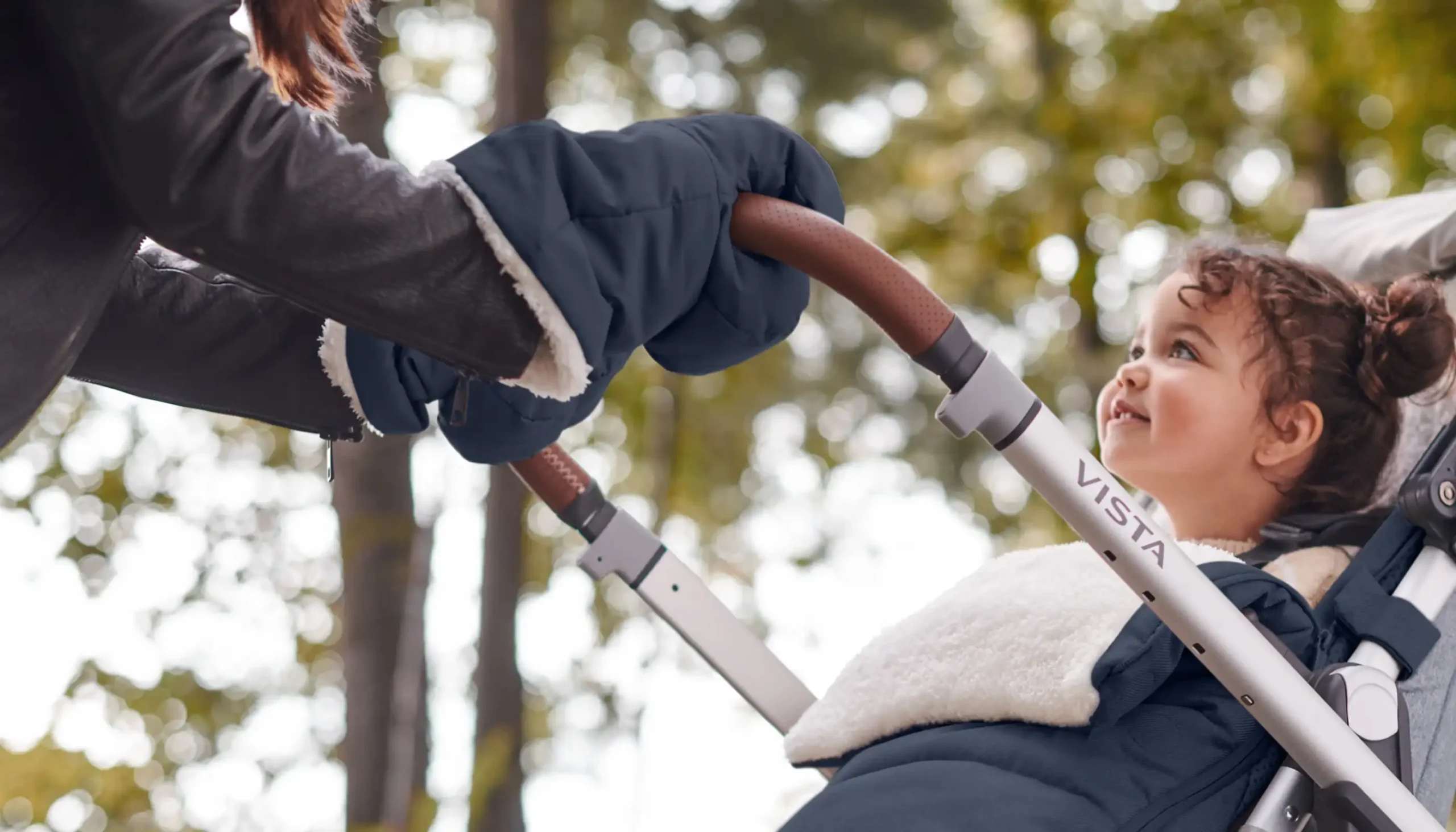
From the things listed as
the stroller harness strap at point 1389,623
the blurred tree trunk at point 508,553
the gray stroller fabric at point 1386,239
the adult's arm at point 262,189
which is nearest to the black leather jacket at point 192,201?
the adult's arm at point 262,189

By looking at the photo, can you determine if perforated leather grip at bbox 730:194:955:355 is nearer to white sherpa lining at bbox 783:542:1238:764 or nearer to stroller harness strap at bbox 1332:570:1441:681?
white sherpa lining at bbox 783:542:1238:764

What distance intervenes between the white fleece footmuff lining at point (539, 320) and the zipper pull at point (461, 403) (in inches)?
Answer: 4.5

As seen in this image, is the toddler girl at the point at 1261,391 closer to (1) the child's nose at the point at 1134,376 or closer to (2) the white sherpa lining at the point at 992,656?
(1) the child's nose at the point at 1134,376

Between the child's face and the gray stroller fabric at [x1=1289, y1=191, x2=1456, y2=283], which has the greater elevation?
the child's face

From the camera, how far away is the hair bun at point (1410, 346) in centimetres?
184

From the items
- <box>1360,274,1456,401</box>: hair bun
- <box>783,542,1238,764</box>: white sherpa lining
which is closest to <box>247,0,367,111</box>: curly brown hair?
<box>783,542,1238,764</box>: white sherpa lining

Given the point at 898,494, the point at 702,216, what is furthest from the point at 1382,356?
the point at 898,494

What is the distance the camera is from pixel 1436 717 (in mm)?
1453

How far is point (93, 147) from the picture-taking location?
2.69ft

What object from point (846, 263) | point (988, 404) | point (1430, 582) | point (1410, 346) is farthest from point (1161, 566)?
point (1410, 346)

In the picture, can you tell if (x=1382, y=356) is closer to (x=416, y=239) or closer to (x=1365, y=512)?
(x=1365, y=512)

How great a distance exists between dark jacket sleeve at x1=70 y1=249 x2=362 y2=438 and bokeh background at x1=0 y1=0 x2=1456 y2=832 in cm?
338

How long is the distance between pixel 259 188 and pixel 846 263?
0.42 meters

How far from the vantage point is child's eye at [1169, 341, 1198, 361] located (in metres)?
1.84
